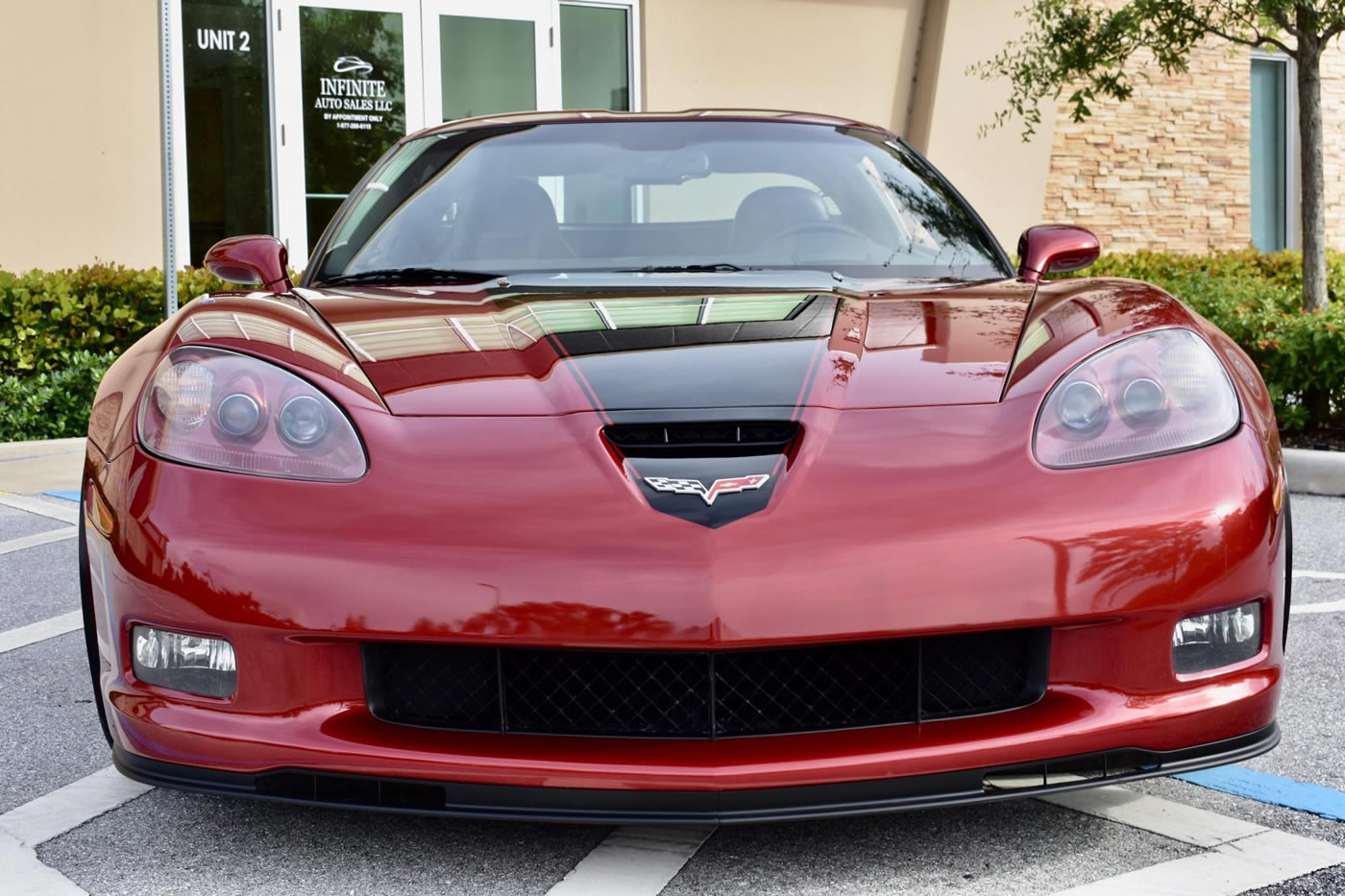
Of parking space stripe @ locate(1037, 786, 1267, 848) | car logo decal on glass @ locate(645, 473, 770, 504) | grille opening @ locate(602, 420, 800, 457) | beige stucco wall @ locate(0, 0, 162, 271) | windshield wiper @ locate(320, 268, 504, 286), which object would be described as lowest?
parking space stripe @ locate(1037, 786, 1267, 848)

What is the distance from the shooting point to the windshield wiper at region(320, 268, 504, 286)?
124 inches

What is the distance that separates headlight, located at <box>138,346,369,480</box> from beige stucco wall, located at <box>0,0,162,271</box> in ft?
28.6

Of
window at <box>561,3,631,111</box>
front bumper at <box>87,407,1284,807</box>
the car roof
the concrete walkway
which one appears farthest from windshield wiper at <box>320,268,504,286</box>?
window at <box>561,3,631,111</box>

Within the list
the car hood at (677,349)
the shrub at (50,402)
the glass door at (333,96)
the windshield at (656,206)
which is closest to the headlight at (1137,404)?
the car hood at (677,349)

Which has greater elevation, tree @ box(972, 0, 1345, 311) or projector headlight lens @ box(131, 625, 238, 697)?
tree @ box(972, 0, 1345, 311)

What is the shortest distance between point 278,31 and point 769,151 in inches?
330

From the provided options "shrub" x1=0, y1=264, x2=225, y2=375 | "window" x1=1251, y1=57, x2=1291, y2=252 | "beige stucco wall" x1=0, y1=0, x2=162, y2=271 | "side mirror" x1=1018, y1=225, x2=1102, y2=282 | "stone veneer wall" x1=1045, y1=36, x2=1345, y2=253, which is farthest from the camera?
"window" x1=1251, y1=57, x2=1291, y2=252

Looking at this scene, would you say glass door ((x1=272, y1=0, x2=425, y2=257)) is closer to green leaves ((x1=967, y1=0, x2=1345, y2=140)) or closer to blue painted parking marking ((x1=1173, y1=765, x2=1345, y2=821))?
green leaves ((x1=967, y1=0, x2=1345, y2=140))

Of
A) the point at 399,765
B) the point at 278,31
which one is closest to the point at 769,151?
the point at 399,765

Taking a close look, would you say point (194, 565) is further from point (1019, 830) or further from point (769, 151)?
point (769, 151)

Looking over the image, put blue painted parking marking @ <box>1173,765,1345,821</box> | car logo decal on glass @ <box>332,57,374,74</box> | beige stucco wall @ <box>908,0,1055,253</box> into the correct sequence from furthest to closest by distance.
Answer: beige stucco wall @ <box>908,0,1055,253</box>, car logo decal on glass @ <box>332,57,374,74</box>, blue painted parking marking @ <box>1173,765,1345,821</box>

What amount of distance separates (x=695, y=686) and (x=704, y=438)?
0.37 metres

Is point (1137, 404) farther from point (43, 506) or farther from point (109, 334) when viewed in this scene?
point (109, 334)

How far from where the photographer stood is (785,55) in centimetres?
1287
